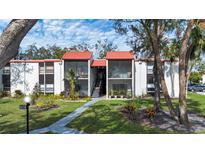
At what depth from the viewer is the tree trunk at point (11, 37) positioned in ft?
11.4

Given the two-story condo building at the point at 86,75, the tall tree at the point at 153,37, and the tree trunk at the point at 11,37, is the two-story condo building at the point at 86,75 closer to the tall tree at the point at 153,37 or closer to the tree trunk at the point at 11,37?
the tall tree at the point at 153,37

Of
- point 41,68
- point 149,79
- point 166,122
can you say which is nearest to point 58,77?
point 41,68

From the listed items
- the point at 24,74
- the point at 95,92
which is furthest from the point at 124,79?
the point at 24,74

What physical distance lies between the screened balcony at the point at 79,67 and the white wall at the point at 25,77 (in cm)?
327

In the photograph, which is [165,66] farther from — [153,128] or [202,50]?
[153,128]

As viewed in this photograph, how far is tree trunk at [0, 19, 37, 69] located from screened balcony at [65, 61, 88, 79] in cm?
2369

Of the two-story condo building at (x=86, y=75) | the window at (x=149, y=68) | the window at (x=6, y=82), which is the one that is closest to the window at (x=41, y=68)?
the two-story condo building at (x=86, y=75)

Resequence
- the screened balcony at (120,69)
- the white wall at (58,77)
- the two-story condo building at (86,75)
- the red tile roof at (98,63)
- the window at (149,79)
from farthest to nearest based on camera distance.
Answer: the red tile roof at (98,63) < the white wall at (58,77) < the window at (149,79) < the screened balcony at (120,69) < the two-story condo building at (86,75)

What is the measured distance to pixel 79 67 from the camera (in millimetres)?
27500

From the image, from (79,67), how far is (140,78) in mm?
6046

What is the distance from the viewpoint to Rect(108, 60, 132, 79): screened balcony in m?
27.2

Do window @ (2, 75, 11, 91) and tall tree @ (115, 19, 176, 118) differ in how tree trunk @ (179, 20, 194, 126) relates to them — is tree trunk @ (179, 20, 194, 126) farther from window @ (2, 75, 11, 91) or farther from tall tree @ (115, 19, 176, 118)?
window @ (2, 75, 11, 91)

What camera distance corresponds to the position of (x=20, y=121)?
13617 mm
